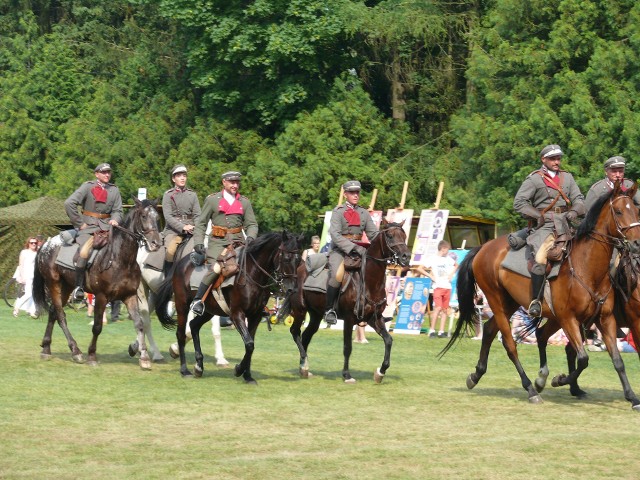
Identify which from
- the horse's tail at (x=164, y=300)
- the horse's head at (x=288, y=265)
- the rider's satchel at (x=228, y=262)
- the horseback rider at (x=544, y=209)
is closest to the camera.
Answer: the horseback rider at (x=544, y=209)

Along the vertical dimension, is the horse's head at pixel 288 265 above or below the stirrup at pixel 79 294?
above

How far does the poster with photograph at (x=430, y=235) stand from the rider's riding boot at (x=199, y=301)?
12378 millimetres

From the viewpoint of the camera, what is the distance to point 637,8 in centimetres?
3228

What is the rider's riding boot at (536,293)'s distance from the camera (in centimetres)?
1486

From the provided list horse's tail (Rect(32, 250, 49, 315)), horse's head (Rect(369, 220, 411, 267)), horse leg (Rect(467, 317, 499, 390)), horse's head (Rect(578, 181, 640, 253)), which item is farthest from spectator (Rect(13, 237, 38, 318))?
horse's head (Rect(578, 181, 640, 253))

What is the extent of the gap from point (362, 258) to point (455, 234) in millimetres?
19216

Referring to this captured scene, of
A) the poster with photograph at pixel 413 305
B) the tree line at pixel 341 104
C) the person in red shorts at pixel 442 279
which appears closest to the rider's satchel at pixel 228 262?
the person in red shorts at pixel 442 279

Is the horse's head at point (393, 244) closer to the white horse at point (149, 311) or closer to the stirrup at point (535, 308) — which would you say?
the stirrup at point (535, 308)

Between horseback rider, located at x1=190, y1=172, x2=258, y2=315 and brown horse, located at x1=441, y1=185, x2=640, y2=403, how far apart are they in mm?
3525

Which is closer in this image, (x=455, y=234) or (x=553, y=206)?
(x=553, y=206)

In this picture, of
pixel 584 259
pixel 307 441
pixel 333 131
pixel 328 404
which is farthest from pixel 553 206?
pixel 333 131

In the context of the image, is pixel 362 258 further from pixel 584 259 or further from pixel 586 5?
pixel 586 5

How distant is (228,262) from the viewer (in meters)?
16.5

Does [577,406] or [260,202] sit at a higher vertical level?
[260,202]
